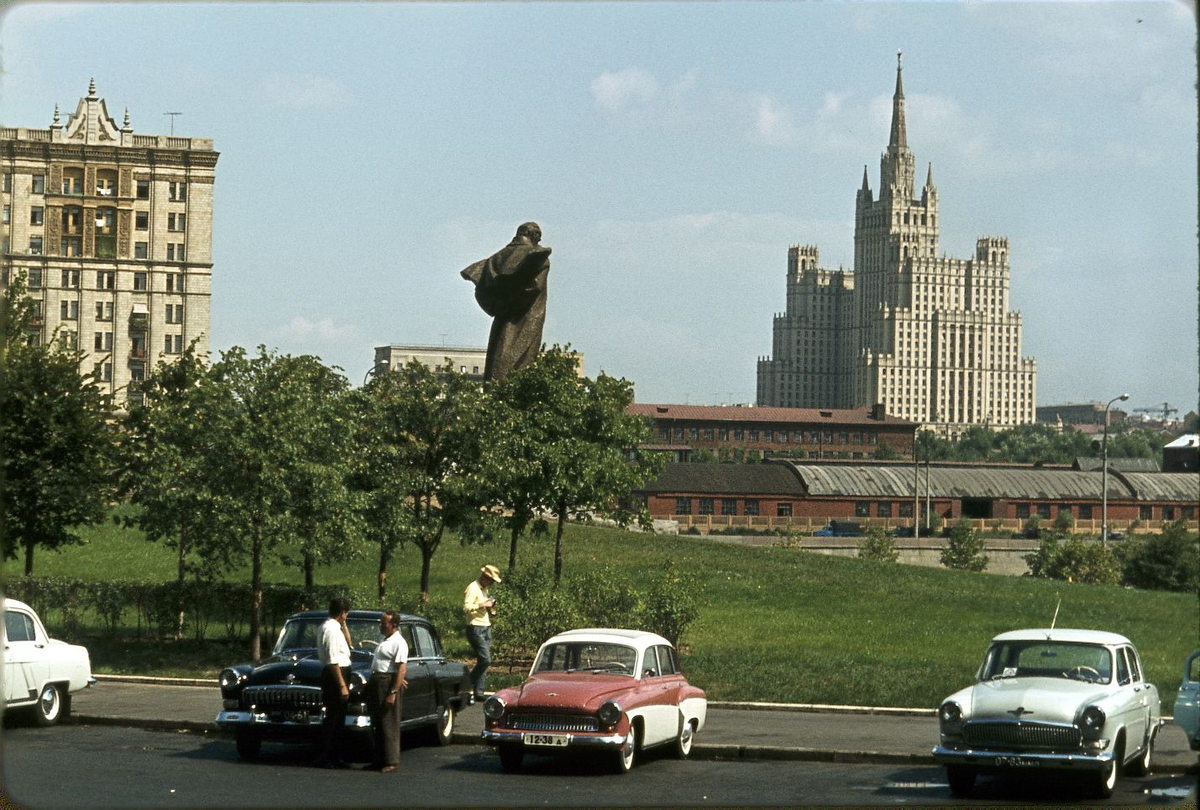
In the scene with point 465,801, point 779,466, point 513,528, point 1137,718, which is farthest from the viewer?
point 779,466

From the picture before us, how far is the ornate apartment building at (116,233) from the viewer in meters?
125

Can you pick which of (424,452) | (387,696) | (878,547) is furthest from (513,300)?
(387,696)

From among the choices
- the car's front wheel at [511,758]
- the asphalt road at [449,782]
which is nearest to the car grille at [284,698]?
the asphalt road at [449,782]

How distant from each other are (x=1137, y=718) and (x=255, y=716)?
901cm

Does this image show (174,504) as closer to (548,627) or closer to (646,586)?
(548,627)

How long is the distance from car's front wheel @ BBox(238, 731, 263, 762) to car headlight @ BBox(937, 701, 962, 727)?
7.01 m

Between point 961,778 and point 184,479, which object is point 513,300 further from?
point 961,778

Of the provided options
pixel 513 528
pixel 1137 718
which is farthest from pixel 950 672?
pixel 513 528

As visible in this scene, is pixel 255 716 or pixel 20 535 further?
pixel 20 535

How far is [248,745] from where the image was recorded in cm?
1559

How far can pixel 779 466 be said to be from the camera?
100 meters

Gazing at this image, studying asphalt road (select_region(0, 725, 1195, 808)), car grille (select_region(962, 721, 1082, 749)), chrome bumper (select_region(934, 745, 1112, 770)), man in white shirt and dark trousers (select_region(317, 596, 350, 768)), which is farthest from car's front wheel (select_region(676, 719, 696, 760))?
man in white shirt and dark trousers (select_region(317, 596, 350, 768))

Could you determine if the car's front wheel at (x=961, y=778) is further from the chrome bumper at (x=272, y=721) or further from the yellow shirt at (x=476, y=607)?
the yellow shirt at (x=476, y=607)

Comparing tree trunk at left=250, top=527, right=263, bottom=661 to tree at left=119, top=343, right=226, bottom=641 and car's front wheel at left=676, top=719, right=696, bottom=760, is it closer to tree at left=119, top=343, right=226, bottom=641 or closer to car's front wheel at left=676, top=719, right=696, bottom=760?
tree at left=119, top=343, right=226, bottom=641
